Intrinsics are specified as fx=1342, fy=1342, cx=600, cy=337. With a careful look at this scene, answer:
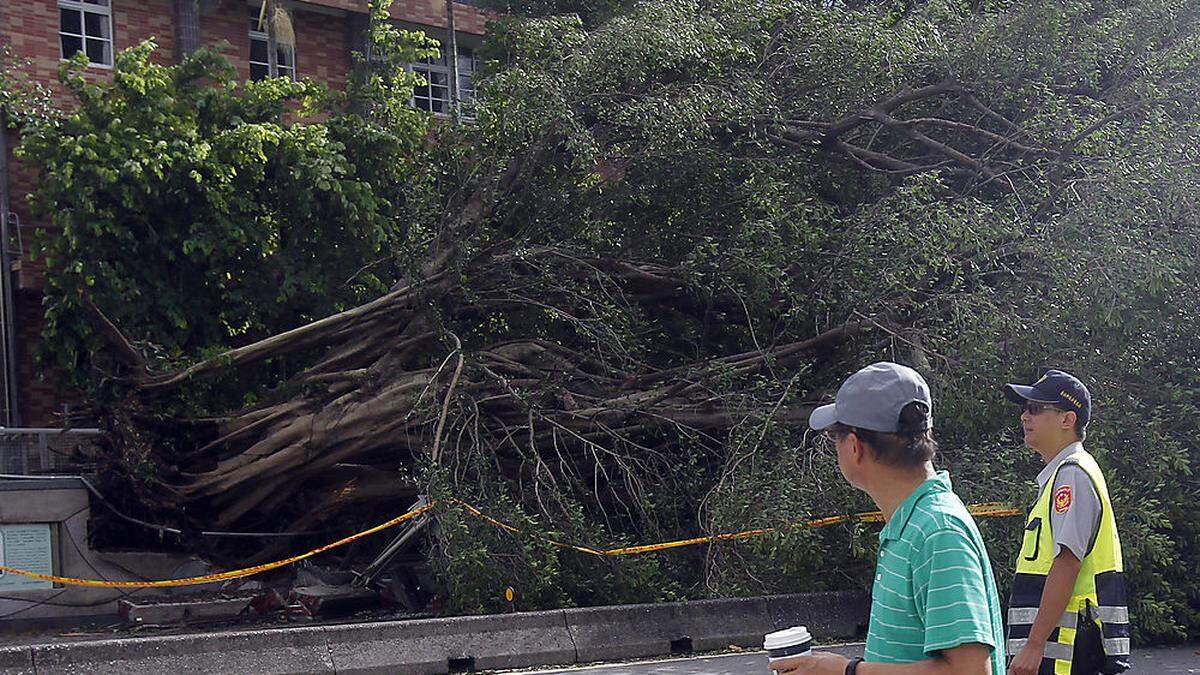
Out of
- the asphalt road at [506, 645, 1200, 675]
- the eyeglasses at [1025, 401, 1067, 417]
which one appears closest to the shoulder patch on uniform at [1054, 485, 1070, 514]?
the eyeglasses at [1025, 401, 1067, 417]

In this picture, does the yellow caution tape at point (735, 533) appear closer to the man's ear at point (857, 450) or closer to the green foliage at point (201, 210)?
the green foliage at point (201, 210)

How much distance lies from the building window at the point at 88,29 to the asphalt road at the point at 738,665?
59.0 ft

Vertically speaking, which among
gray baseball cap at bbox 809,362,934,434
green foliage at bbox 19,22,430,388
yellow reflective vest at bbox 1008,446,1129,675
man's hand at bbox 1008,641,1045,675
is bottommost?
man's hand at bbox 1008,641,1045,675

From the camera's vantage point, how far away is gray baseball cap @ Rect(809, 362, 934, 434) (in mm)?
2848

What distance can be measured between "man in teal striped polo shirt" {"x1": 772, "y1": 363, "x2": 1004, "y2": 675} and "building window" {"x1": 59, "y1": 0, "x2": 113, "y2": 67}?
76.5 feet

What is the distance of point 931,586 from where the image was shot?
2.73 meters

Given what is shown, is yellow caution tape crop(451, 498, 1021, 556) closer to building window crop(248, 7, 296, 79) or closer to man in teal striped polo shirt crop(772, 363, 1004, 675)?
man in teal striped polo shirt crop(772, 363, 1004, 675)

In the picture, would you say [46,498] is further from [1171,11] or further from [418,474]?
[1171,11]

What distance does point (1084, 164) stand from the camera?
12695 mm

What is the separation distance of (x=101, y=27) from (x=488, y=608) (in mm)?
16918

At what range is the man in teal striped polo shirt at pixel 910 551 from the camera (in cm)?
269

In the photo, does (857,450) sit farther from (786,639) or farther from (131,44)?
(131,44)

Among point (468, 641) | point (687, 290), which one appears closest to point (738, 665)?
point (468, 641)

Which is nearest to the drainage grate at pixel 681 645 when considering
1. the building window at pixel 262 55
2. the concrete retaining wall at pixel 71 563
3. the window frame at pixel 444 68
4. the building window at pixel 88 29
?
the concrete retaining wall at pixel 71 563
